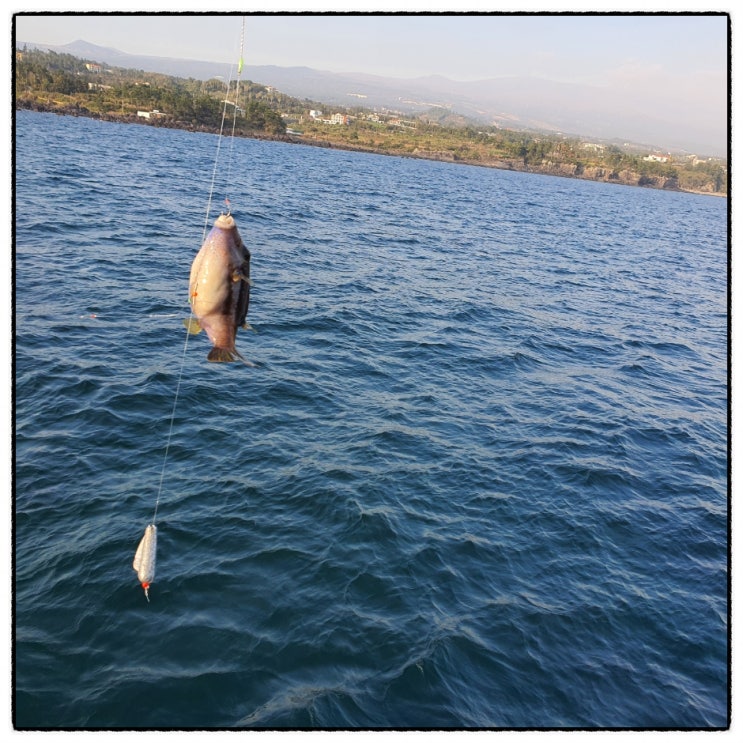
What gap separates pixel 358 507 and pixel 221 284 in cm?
940

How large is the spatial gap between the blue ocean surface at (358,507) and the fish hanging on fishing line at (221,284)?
3743 mm

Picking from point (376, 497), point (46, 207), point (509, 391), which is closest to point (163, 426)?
point (376, 497)

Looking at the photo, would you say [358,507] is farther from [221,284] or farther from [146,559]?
[221,284]

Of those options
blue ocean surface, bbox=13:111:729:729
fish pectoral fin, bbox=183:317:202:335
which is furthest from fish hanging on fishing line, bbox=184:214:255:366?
blue ocean surface, bbox=13:111:729:729

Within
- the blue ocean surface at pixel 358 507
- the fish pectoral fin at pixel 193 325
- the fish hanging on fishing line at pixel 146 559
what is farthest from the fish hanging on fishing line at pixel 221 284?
the fish hanging on fishing line at pixel 146 559

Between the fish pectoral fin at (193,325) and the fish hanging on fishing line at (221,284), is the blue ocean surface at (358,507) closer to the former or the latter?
the fish hanging on fishing line at (221,284)

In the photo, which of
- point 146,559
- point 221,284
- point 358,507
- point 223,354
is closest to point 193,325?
point 223,354

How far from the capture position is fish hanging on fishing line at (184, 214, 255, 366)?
6.25 m

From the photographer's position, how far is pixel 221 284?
20.8 feet

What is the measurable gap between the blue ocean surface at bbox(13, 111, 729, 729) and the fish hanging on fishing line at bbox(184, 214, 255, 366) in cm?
374

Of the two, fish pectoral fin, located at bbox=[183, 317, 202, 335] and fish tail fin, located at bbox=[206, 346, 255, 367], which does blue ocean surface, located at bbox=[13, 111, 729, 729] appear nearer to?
fish pectoral fin, located at bbox=[183, 317, 202, 335]

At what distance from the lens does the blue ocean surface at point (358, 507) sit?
1041cm

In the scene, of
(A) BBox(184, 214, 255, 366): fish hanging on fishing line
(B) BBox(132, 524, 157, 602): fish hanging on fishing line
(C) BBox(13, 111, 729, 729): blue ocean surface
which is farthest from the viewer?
(C) BBox(13, 111, 729, 729): blue ocean surface

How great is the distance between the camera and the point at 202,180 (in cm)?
6312
